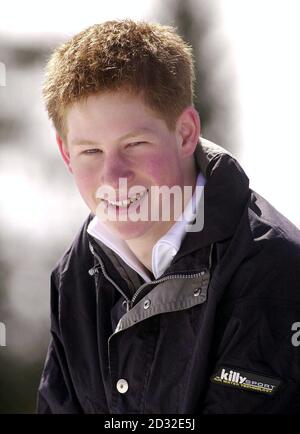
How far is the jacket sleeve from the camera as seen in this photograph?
7.14ft

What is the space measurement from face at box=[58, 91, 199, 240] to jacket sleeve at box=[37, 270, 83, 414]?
0.37 m

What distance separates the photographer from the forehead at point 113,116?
6.20 ft

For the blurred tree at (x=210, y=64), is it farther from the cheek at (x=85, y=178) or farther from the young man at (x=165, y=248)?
the cheek at (x=85, y=178)

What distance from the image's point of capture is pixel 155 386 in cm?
192

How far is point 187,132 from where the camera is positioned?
2.04 metres

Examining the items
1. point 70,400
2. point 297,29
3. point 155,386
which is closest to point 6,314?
point 297,29

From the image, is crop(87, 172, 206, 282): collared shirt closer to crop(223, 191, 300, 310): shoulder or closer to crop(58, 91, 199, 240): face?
crop(58, 91, 199, 240): face

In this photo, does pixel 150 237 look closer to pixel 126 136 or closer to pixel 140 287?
pixel 140 287

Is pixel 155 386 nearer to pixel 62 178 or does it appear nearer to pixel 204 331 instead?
pixel 204 331

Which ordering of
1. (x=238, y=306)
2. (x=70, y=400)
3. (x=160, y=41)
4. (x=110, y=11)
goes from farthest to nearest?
(x=110, y=11) < (x=70, y=400) < (x=160, y=41) < (x=238, y=306)

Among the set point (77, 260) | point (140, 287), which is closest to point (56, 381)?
point (77, 260)

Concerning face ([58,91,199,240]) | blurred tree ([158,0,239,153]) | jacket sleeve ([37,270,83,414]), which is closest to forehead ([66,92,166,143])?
face ([58,91,199,240])

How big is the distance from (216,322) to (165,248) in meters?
0.24
